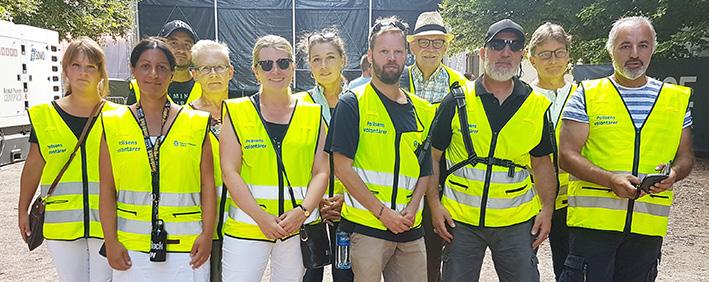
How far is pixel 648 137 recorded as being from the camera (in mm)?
3676

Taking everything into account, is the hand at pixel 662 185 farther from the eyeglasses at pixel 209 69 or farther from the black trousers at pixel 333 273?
the eyeglasses at pixel 209 69

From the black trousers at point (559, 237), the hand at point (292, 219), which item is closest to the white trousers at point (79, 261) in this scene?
the hand at point (292, 219)

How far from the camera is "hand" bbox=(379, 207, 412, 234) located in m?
3.40

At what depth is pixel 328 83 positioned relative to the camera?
14.5ft

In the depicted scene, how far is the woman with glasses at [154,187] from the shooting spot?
3.26 metres

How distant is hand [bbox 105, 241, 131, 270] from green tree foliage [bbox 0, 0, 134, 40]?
15.1 metres

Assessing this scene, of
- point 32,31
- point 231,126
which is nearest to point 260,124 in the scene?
point 231,126

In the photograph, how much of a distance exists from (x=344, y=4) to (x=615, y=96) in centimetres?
2715

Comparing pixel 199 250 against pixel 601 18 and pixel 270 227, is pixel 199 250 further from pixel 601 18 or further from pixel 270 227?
pixel 601 18

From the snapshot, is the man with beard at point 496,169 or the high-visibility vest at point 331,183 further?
the high-visibility vest at point 331,183

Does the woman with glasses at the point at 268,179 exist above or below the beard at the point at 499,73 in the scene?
below

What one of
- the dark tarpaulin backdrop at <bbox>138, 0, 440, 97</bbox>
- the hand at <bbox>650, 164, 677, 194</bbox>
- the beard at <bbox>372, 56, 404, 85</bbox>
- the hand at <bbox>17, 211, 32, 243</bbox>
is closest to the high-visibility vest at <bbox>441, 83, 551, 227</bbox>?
the beard at <bbox>372, 56, 404, 85</bbox>

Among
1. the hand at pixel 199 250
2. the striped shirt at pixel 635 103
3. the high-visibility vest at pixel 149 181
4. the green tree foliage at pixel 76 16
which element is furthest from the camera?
the green tree foliage at pixel 76 16

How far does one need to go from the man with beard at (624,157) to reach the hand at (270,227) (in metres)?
1.94
